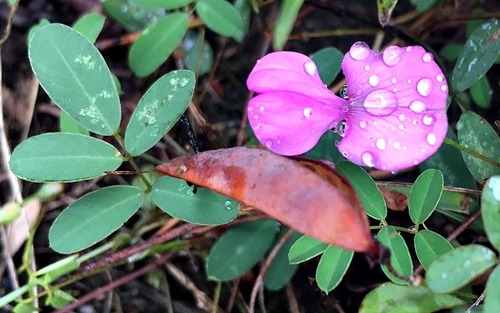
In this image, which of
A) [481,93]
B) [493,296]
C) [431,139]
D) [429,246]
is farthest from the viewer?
[481,93]

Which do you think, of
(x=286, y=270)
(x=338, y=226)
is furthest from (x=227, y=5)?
(x=338, y=226)

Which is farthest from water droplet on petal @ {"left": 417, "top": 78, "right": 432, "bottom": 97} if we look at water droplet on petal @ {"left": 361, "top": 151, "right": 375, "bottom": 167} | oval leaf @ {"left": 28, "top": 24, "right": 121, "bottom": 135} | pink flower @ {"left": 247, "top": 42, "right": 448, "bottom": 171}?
oval leaf @ {"left": 28, "top": 24, "right": 121, "bottom": 135}

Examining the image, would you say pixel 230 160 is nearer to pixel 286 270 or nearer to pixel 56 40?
pixel 56 40

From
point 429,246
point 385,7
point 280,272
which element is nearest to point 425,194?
point 429,246

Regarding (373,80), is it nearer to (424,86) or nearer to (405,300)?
(424,86)

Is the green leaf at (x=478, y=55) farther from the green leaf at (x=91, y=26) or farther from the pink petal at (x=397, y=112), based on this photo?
the green leaf at (x=91, y=26)

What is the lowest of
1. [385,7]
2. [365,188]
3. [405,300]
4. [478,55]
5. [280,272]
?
[280,272]
